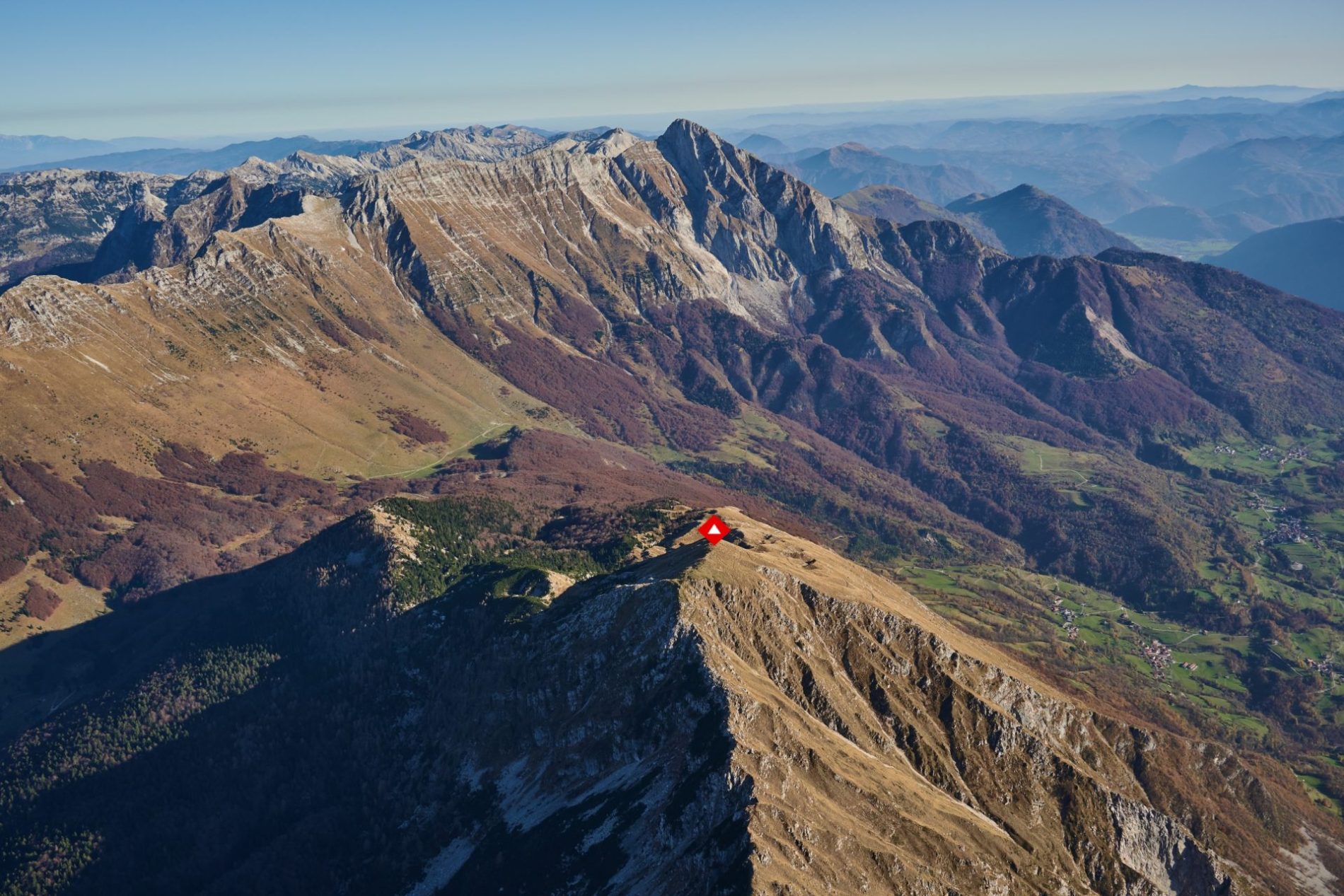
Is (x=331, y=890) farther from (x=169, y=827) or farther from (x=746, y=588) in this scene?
(x=746, y=588)

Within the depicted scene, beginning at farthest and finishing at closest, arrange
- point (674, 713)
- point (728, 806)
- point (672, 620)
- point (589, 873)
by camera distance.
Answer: point (672, 620)
point (674, 713)
point (589, 873)
point (728, 806)

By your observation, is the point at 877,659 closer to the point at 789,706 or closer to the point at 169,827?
the point at 789,706

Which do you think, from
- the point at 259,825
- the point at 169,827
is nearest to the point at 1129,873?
the point at 259,825

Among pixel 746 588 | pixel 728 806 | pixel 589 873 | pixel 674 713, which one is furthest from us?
pixel 746 588

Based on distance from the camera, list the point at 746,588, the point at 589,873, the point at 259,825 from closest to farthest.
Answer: the point at 589,873 < the point at 746,588 < the point at 259,825

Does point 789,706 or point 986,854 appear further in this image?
point 789,706

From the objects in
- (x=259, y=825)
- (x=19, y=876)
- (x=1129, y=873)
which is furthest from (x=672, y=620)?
(x=19, y=876)

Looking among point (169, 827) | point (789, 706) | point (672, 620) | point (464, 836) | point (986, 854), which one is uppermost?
point (672, 620)

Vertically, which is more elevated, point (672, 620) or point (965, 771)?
point (672, 620)

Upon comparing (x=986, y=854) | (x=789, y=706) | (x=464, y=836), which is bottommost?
(x=464, y=836)
